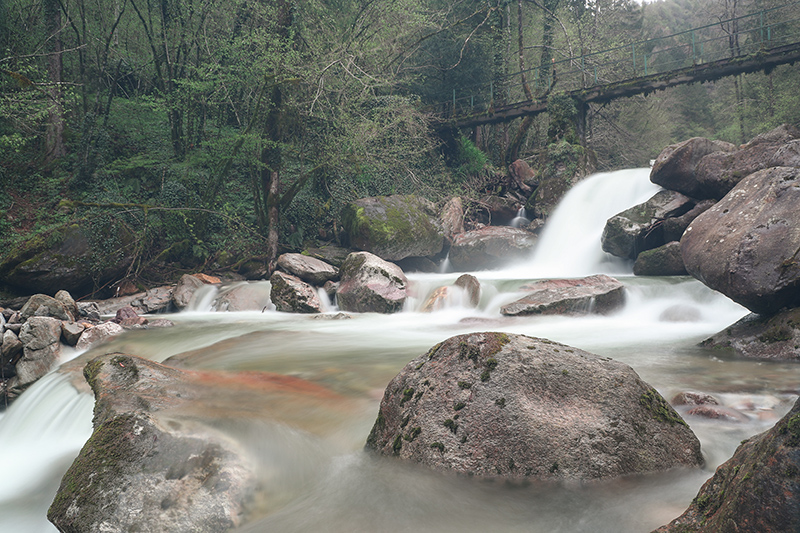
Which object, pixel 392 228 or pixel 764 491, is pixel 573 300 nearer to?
pixel 392 228

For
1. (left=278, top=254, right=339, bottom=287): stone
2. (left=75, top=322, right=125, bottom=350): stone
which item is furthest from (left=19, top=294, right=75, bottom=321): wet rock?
(left=278, top=254, right=339, bottom=287): stone

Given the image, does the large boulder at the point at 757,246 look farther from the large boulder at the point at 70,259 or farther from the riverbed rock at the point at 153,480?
the large boulder at the point at 70,259

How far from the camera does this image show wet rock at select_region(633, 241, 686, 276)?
10703mm

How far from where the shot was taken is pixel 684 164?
1153 centimetres

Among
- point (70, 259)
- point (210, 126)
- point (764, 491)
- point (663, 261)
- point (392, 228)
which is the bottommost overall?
point (663, 261)

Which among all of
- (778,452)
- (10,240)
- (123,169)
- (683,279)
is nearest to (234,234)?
(123,169)

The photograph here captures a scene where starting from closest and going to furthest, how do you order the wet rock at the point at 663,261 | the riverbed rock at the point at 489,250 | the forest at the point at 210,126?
the wet rock at the point at 663,261
the forest at the point at 210,126
the riverbed rock at the point at 489,250

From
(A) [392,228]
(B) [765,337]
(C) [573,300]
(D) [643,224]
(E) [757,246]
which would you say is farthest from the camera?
(A) [392,228]

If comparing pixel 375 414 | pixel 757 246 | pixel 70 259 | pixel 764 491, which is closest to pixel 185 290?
pixel 70 259

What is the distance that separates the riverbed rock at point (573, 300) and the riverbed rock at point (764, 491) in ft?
24.0

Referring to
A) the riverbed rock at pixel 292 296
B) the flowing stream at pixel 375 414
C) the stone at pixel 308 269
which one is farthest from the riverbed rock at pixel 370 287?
the stone at pixel 308 269

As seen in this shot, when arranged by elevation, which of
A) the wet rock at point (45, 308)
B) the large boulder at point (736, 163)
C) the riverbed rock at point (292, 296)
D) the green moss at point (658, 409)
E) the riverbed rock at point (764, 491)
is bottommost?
the riverbed rock at point (292, 296)

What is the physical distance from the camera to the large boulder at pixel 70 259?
34.3 ft

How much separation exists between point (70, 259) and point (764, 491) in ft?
42.5
